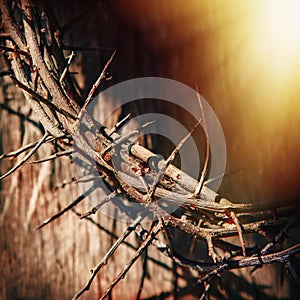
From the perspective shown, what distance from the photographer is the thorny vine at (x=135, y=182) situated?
1.07 m

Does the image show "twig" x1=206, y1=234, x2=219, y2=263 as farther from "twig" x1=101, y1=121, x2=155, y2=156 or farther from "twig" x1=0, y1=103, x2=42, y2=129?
"twig" x1=0, y1=103, x2=42, y2=129

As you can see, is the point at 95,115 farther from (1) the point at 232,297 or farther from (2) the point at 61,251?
(1) the point at 232,297

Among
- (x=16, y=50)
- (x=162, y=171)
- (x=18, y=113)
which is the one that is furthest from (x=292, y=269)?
(x=18, y=113)

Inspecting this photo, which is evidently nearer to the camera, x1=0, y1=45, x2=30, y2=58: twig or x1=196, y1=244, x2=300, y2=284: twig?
x1=196, y1=244, x2=300, y2=284: twig

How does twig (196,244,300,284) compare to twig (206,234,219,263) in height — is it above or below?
below

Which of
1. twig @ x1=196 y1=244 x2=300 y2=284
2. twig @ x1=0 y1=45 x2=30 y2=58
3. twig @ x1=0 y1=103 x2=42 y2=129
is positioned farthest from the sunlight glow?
twig @ x1=0 y1=103 x2=42 y2=129

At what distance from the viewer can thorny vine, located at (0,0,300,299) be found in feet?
3.50

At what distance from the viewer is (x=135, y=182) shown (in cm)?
112

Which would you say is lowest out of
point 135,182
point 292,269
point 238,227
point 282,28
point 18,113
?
point 292,269

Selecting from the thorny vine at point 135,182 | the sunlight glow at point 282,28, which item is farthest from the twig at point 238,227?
the sunlight glow at point 282,28

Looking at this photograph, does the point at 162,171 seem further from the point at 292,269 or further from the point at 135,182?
the point at 292,269

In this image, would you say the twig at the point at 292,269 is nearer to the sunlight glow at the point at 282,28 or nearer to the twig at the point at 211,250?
the twig at the point at 211,250

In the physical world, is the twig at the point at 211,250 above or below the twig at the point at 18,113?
below

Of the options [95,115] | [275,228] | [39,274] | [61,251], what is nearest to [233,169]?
[275,228]
